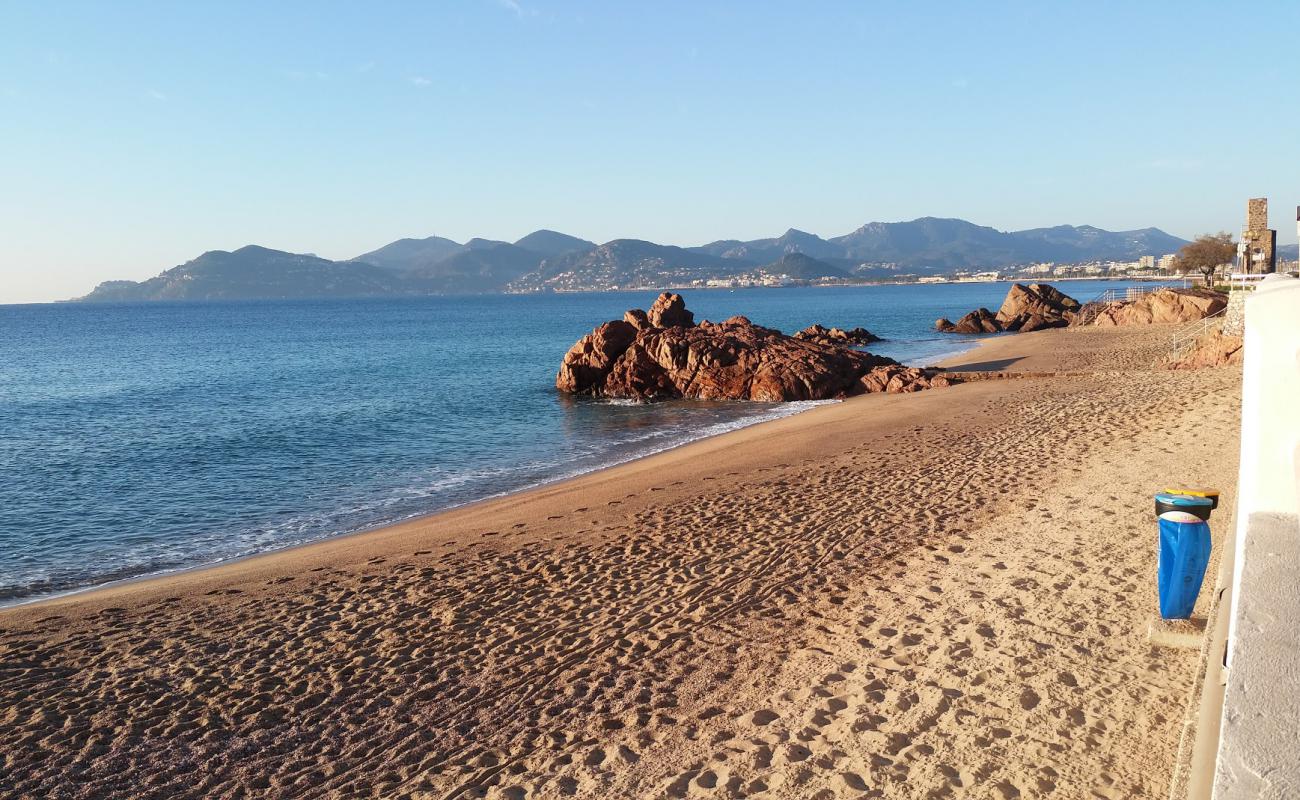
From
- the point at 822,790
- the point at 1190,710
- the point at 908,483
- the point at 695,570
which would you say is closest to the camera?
the point at 1190,710

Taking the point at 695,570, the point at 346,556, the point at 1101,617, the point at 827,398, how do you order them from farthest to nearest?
the point at 827,398 → the point at 346,556 → the point at 695,570 → the point at 1101,617

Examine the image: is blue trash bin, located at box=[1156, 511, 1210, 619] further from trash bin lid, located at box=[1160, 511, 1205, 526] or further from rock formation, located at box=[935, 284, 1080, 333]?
rock formation, located at box=[935, 284, 1080, 333]

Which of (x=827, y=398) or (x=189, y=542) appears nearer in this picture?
(x=189, y=542)

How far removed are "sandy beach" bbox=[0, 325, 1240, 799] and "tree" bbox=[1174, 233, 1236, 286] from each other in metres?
70.9

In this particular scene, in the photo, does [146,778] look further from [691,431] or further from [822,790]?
[691,431]

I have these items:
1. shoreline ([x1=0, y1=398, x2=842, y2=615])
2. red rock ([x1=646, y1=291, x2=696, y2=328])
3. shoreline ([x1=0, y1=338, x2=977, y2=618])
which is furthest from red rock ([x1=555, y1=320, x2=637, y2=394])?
shoreline ([x1=0, y1=398, x2=842, y2=615])

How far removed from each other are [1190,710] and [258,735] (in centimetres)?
616

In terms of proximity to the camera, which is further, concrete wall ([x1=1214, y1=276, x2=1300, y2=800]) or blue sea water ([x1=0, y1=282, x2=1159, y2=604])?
blue sea water ([x1=0, y1=282, x2=1159, y2=604])

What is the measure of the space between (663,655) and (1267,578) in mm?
5255

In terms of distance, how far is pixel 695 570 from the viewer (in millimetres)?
9562

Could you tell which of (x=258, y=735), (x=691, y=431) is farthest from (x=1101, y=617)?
(x=691, y=431)

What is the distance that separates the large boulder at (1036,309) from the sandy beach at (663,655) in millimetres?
48191

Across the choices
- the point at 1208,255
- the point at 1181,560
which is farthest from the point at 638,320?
A: the point at 1208,255

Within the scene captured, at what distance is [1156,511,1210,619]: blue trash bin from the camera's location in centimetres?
584
